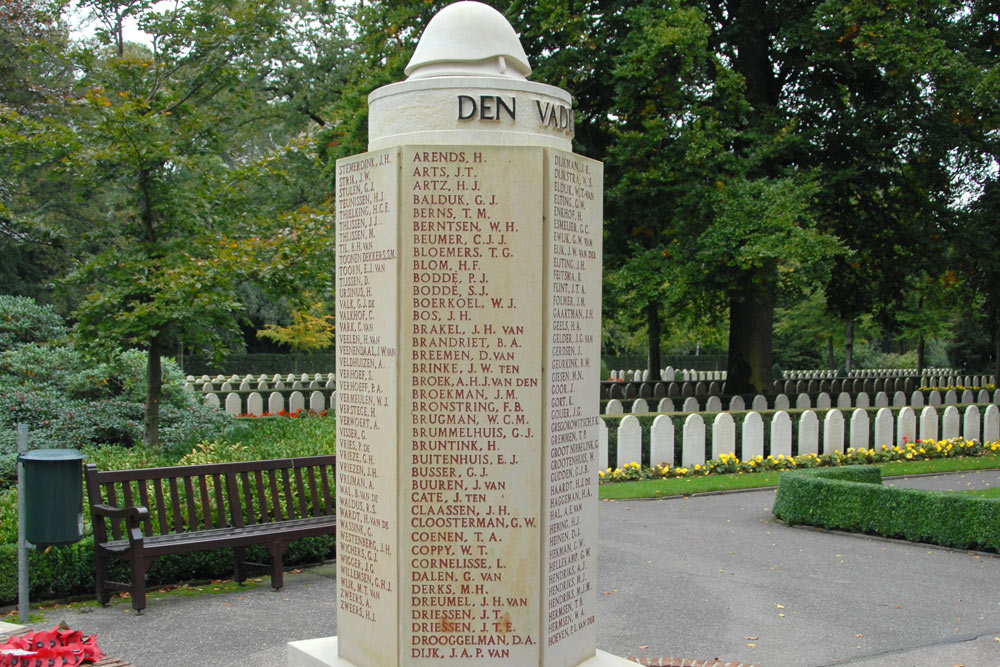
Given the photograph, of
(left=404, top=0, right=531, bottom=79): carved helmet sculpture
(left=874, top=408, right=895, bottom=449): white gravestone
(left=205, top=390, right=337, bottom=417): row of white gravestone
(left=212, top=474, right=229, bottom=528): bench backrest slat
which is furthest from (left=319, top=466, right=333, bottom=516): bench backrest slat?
(left=874, top=408, right=895, bottom=449): white gravestone

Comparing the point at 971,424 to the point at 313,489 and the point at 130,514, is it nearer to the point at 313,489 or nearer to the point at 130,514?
the point at 313,489

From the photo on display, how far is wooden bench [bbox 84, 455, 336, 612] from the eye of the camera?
7.46 metres

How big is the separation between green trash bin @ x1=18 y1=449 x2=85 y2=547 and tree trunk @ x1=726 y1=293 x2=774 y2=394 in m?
17.4

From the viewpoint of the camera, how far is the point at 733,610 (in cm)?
755

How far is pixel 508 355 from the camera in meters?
4.62

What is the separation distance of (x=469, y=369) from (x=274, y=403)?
57.0ft

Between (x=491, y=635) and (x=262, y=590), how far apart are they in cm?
398

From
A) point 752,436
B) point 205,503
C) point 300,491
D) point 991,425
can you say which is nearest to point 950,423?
point 991,425

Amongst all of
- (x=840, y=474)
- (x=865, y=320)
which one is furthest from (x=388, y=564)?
(x=865, y=320)

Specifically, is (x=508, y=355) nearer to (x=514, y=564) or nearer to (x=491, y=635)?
(x=514, y=564)

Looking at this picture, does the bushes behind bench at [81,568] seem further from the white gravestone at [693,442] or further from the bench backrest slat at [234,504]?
the white gravestone at [693,442]

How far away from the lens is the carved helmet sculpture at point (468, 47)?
4.84 metres

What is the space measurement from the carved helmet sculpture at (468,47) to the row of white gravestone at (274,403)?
16317 mm

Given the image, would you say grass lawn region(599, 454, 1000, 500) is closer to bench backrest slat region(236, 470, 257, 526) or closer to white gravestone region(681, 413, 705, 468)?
white gravestone region(681, 413, 705, 468)
